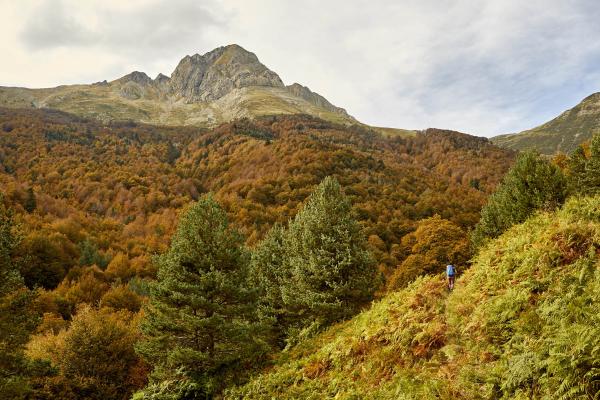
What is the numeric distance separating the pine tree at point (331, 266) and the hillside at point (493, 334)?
8.92 meters

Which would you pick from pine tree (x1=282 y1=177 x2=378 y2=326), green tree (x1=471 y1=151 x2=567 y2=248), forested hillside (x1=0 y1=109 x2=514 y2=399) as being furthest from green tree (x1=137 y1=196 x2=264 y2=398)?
green tree (x1=471 y1=151 x2=567 y2=248)

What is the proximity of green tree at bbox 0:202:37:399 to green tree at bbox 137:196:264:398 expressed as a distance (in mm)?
6229

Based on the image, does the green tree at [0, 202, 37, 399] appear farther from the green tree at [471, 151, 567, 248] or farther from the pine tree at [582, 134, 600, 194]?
the pine tree at [582, 134, 600, 194]

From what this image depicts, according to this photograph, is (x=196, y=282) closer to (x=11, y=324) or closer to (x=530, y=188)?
(x=11, y=324)

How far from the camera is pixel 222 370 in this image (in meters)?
20.5

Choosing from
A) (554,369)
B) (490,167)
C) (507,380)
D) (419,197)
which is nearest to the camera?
(554,369)

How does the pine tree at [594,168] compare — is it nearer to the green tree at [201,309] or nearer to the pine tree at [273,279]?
the pine tree at [273,279]

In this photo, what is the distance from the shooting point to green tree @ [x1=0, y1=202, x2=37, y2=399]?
→ 2033 centimetres

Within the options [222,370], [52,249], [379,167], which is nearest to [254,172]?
[379,167]

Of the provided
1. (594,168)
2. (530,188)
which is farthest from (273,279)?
(594,168)

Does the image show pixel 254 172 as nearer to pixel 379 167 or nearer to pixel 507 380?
pixel 379 167

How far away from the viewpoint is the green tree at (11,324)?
66.7ft

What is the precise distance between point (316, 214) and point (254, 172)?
141 m

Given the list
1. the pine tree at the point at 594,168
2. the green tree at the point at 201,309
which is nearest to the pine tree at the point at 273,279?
the green tree at the point at 201,309
